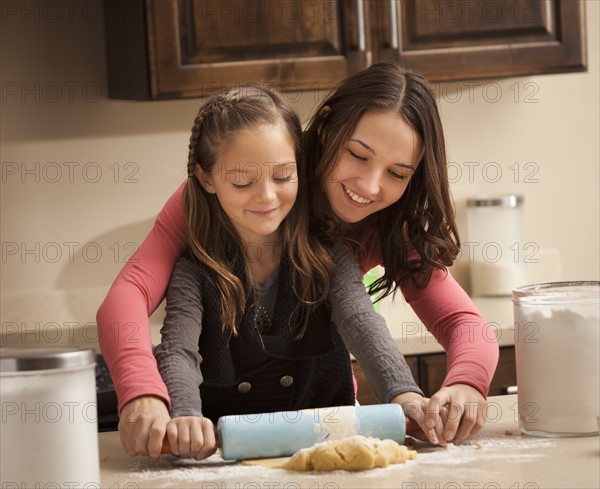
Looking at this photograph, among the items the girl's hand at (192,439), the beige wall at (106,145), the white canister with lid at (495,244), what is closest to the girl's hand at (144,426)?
the girl's hand at (192,439)

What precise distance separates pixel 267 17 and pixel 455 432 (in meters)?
1.33

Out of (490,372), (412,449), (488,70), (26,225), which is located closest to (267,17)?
(488,70)

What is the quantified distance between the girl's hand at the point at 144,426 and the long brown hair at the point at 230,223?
0.27 metres

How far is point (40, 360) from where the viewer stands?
0.83 m

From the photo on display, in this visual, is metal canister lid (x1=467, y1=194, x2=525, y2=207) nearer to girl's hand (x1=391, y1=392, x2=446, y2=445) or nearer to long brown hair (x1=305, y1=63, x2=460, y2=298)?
long brown hair (x1=305, y1=63, x2=460, y2=298)

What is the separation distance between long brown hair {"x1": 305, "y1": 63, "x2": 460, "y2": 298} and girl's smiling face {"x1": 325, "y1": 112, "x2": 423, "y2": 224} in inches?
0.5

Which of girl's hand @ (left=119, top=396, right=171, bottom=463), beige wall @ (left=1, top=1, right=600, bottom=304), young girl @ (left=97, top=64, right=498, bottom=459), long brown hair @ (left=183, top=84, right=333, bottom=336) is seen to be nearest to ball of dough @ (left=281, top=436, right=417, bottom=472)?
girl's hand @ (left=119, top=396, right=171, bottom=463)

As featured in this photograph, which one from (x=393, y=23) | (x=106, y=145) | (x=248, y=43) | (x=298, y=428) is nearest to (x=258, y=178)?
(x=298, y=428)

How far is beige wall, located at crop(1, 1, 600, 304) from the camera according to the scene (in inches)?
96.8

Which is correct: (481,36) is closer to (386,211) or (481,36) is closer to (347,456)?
(386,211)

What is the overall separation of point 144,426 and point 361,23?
55.1 inches

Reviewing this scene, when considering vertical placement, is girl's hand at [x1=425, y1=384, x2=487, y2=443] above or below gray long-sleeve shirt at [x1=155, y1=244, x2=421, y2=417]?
below

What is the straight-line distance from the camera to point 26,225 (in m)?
2.48

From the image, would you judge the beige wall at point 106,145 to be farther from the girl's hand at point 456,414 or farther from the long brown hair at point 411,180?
the girl's hand at point 456,414
